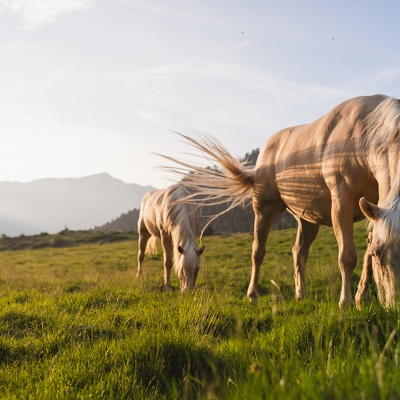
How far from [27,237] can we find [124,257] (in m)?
25.4

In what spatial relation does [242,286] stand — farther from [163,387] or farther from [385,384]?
[385,384]

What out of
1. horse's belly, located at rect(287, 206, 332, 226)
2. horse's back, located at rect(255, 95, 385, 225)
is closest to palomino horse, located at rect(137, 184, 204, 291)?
horse's back, located at rect(255, 95, 385, 225)

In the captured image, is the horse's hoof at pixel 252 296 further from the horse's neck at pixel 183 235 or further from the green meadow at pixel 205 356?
the horse's neck at pixel 183 235

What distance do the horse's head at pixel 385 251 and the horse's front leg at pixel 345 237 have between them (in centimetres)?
113

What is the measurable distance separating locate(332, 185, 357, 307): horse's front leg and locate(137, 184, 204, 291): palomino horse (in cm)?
342

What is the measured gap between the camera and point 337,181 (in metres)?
5.23

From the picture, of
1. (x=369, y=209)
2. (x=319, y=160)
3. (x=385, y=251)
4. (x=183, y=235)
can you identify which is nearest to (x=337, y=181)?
(x=319, y=160)

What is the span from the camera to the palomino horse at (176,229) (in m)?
9.24

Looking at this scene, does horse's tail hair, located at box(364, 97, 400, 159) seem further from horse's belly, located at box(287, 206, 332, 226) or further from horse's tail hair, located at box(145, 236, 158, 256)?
horse's tail hair, located at box(145, 236, 158, 256)

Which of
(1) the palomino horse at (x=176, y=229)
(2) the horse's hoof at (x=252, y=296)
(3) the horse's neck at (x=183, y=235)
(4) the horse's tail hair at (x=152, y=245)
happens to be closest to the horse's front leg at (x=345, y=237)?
(2) the horse's hoof at (x=252, y=296)

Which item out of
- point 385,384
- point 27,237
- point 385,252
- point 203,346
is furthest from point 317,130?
point 27,237

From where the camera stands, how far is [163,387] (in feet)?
10.2

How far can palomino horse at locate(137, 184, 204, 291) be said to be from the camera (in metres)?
9.24

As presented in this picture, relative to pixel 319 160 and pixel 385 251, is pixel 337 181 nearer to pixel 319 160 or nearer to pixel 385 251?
pixel 319 160
